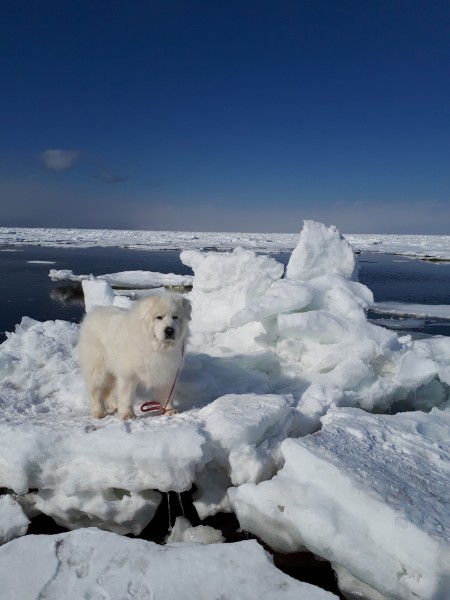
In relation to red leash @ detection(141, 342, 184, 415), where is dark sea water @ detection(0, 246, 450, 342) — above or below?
below

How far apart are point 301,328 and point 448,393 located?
1958 millimetres

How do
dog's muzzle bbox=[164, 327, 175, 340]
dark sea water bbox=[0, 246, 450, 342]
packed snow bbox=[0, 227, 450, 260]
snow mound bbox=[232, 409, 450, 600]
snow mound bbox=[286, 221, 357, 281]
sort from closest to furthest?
snow mound bbox=[232, 409, 450, 600]
dog's muzzle bbox=[164, 327, 175, 340]
snow mound bbox=[286, 221, 357, 281]
dark sea water bbox=[0, 246, 450, 342]
packed snow bbox=[0, 227, 450, 260]

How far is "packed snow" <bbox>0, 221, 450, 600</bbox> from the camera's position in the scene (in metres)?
2.29

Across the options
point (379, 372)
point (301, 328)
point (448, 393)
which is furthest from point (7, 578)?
point (448, 393)

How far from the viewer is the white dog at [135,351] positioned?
136 inches

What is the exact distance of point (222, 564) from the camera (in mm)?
2152

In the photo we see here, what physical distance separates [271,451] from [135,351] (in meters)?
1.29

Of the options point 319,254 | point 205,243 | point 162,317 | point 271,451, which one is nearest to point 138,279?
point 319,254

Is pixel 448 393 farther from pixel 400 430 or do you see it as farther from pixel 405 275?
pixel 405 275

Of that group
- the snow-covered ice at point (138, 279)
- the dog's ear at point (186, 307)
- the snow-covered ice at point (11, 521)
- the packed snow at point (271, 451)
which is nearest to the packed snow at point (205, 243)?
the snow-covered ice at point (138, 279)

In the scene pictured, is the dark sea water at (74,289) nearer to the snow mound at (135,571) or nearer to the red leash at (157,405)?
the red leash at (157,405)

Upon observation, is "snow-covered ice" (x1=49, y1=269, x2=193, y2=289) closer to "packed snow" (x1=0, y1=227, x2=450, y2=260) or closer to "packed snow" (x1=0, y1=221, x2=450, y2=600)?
"packed snow" (x1=0, y1=227, x2=450, y2=260)

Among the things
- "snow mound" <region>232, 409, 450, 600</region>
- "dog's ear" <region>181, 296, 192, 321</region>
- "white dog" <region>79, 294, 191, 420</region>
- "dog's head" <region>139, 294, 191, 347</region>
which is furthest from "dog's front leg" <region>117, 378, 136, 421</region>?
"snow mound" <region>232, 409, 450, 600</region>

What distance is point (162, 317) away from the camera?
3.45 meters
